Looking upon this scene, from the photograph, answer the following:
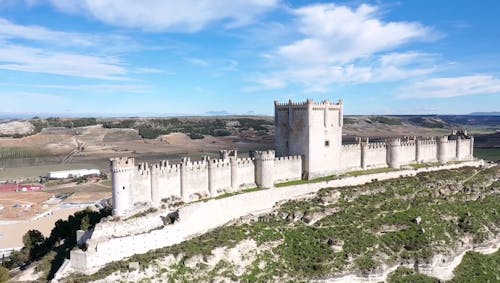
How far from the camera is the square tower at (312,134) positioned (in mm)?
49625

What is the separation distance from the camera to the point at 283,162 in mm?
48500

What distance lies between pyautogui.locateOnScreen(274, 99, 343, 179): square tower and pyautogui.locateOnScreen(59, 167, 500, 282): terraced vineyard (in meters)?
3.68

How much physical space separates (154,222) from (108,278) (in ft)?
23.2

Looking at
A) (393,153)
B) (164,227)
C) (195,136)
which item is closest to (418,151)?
(393,153)

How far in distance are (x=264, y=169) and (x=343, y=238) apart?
10.2 metres

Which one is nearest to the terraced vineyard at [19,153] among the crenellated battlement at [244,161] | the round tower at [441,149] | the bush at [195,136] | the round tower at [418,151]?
the bush at [195,136]

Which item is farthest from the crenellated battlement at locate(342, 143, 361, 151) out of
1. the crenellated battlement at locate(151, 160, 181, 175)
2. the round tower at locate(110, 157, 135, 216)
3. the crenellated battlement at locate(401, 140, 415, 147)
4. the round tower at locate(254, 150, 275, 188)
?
the round tower at locate(110, 157, 135, 216)

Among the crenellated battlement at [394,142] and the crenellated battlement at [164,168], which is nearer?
the crenellated battlement at [164,168]

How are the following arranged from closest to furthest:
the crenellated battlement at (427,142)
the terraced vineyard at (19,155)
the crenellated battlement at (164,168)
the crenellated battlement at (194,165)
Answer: the crenellated battlement at (164,168) → the crenellated battlement at (194,165) → the crenellated battlement at (427,142) → the terraced vineyard at (19,155)

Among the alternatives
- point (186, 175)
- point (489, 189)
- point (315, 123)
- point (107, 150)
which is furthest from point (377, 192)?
point (107, 150)

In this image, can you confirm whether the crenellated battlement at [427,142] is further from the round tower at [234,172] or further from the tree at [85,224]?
the tree at [85,224]

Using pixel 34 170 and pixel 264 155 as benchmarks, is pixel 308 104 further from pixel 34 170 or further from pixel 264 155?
pixel 34 170

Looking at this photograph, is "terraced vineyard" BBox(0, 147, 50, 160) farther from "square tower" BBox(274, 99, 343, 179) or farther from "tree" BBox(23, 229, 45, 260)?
"square tower" BBox(274, 99, 343, 179)

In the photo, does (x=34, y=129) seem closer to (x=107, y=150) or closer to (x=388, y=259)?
(x=107, y=150)
